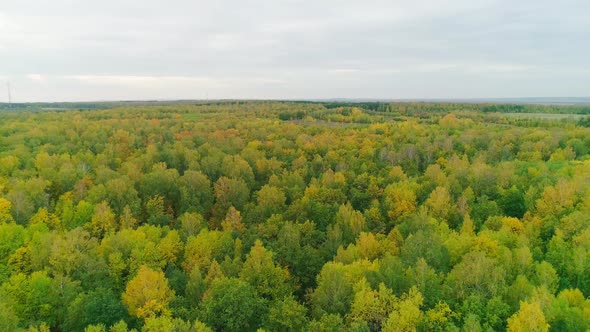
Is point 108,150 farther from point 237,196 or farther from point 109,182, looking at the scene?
point 237,196

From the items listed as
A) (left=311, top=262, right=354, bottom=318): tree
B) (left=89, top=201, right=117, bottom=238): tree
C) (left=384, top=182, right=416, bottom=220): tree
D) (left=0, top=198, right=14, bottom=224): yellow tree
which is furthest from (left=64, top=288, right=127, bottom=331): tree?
(left=384, top=182, right=416, bottom=220): tree

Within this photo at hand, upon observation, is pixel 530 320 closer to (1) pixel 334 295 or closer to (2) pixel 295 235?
(1) pixel 334 295

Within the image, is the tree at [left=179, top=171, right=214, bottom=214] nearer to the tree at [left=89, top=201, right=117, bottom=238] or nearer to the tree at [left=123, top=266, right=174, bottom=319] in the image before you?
the tree at [left=89, top=201, right=117, bottom=238]

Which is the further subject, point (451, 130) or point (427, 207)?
point (451, 130)

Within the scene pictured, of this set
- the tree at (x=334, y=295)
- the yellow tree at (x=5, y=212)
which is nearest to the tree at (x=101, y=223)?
the yellow tree at (x=5, y=212)

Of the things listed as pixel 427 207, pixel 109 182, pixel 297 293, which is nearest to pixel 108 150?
pixel 109 182

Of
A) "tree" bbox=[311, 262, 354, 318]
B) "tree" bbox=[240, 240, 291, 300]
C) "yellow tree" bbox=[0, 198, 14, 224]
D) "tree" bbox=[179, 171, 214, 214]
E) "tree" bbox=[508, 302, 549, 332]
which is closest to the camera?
"tree" bbox=[508, 302, 549, 332]

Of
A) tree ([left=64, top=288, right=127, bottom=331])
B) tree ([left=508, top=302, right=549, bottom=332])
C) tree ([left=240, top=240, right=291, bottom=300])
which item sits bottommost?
tree ([left=64, top=288, right=127, bottom=331])
